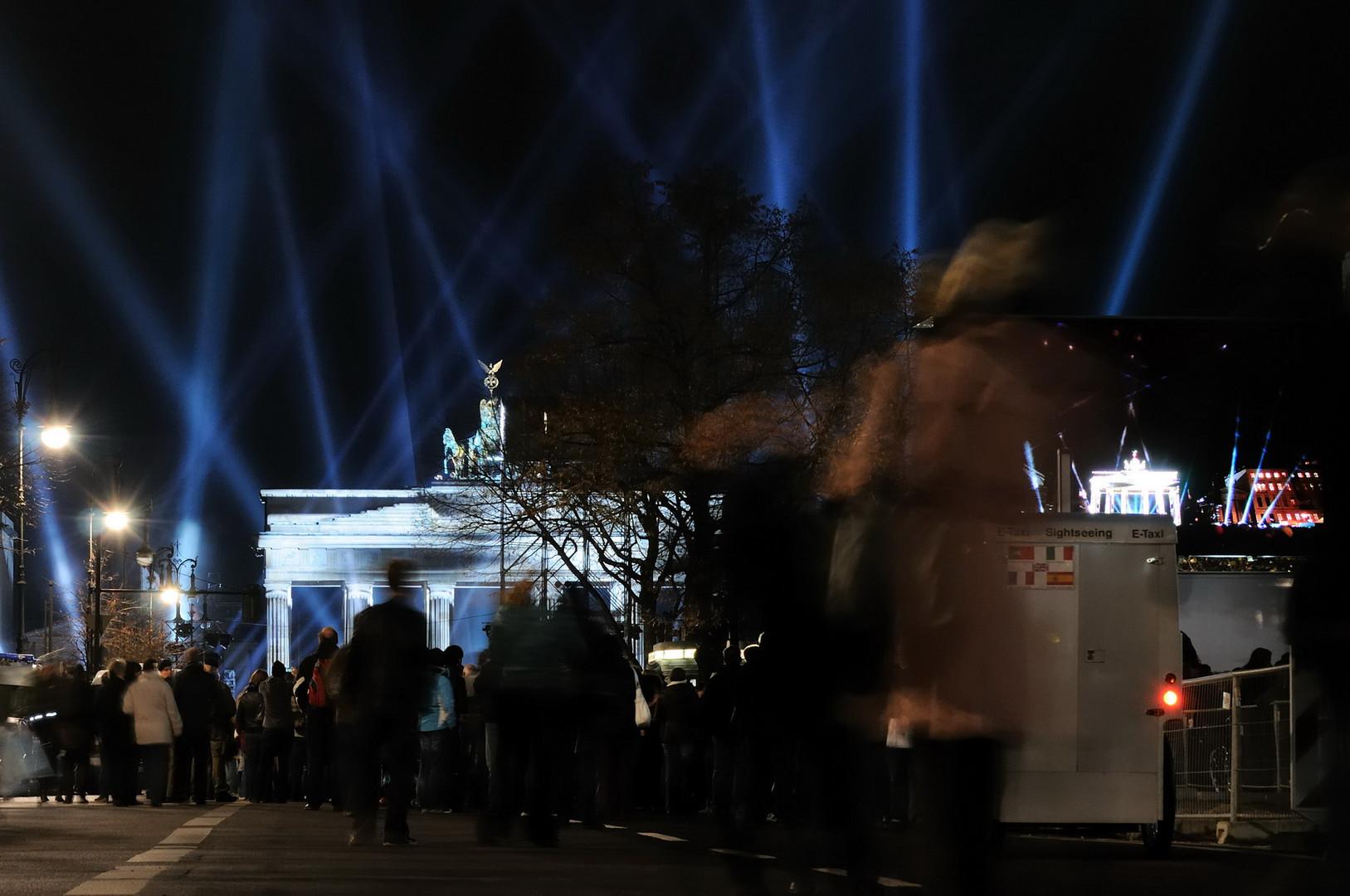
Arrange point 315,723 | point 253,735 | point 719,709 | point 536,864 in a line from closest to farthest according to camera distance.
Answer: point 536,864
point 719,709
point 315,723
point 253,735

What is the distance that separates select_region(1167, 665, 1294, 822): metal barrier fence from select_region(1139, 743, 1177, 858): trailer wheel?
1.03 metres

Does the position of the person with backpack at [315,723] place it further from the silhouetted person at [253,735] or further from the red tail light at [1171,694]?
the red tail light at [1171,694]

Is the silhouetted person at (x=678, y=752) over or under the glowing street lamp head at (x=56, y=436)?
under

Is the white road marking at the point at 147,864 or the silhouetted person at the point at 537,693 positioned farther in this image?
the silhouetted person at the point at 537,693

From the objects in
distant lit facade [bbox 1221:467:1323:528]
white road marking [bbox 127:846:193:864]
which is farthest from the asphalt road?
distant lit facade [bbox 1221:467:1323:528]

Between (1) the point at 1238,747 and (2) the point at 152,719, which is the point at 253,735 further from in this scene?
(1) the point at 1238,747

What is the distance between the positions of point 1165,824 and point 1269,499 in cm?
1526

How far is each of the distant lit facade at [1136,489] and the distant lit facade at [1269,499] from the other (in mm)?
751

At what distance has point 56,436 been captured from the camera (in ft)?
108

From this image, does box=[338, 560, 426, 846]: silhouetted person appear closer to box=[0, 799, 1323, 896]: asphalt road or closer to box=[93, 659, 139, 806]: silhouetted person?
box=[0, 799, 1323, 896]: asphalt road

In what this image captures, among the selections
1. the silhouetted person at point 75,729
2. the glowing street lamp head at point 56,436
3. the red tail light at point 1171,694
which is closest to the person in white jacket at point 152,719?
the silhouetted person at point 75,729

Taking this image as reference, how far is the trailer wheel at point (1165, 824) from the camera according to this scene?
39.3 ft

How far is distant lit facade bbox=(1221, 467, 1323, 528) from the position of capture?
85.6 ft

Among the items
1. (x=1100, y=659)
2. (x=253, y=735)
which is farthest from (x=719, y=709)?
(x=253, y=735)
